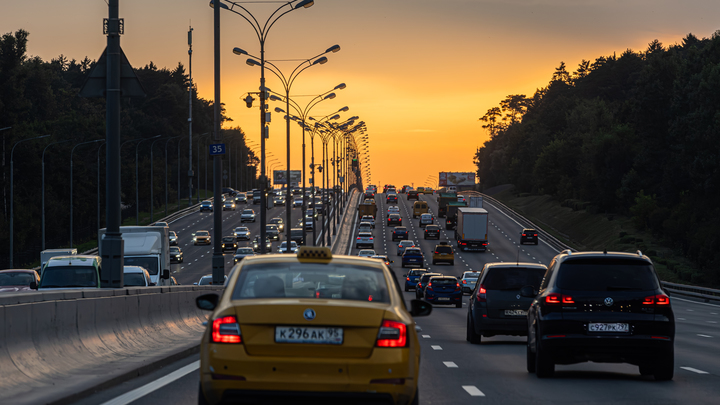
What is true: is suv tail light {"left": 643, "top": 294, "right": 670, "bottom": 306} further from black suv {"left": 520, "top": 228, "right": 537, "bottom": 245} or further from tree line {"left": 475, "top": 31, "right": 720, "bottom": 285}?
black suv {"left": 520, "top": 228, "right": 537, "bottom": 245}

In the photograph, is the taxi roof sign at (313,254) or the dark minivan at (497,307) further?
the dark minivan at (497,307)

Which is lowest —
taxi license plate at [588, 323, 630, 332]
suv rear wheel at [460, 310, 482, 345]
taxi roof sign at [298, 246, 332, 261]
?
suv rear wheel at [460, 310, 482, 345]

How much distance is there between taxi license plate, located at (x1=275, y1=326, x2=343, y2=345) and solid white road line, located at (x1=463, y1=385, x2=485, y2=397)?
4.22 meters

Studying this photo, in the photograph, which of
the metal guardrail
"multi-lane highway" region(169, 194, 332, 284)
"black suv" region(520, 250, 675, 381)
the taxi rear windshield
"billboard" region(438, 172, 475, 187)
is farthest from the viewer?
"billboard" region(438, 172, 475, 187)

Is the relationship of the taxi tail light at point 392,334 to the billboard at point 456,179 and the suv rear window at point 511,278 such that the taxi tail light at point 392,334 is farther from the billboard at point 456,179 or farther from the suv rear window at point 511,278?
the billboard at point 456,179

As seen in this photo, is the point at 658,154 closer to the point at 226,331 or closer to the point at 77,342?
the point at 77,342

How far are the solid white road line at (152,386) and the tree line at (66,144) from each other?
51.1 metres

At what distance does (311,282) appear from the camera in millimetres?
8273

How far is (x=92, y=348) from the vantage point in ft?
42.7

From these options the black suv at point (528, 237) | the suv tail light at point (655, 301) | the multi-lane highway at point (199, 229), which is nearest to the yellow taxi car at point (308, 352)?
the suv tail light at point (655, 301)

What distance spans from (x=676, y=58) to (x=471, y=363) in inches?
3771

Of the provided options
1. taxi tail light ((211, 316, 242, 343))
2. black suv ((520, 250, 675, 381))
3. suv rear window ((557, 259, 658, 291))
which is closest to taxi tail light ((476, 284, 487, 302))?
black suv ((520, 250, 675, 381))

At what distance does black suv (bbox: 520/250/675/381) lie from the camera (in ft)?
41.4

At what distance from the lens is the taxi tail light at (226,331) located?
24.8ft
